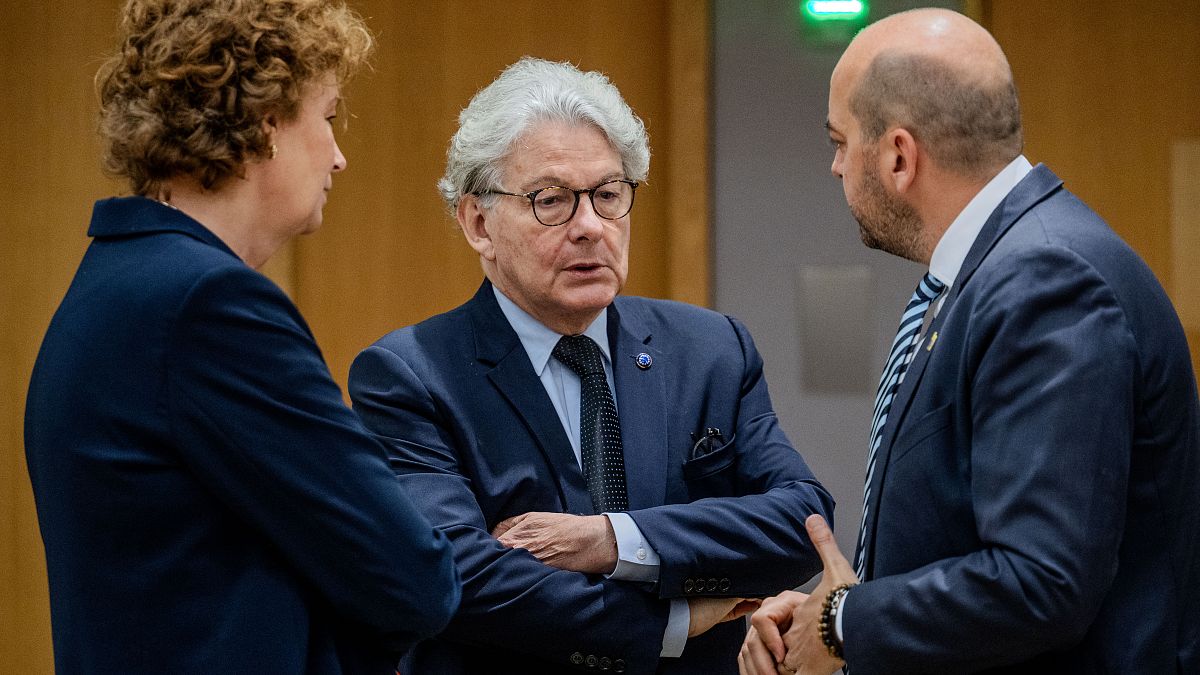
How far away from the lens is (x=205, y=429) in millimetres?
1337

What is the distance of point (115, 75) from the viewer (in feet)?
4.87

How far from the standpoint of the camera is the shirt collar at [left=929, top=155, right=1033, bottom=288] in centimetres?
165

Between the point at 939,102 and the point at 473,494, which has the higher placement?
the point at 939,102

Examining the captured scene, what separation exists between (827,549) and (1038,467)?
42 cm

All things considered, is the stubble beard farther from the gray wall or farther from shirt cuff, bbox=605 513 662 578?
the gray wall

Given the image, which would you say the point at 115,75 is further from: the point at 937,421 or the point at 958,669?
the point at 958,669

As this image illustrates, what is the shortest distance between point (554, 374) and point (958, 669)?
0.92 meters

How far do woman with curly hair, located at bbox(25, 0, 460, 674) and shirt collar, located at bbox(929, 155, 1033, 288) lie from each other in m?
0.75

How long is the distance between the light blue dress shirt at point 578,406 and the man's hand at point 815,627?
29 centimetres

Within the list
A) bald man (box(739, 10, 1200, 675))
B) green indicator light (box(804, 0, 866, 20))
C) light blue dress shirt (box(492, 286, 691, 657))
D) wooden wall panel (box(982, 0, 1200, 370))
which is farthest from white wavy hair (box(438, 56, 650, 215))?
wooden wall panel (box(982, 0, 1200, 370))

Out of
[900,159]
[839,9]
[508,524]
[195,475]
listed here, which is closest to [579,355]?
[508,524]

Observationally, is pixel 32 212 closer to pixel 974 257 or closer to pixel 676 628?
pixel 676 628

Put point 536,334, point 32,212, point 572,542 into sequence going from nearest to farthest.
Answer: point 572,542
point 536,334
point 32,212

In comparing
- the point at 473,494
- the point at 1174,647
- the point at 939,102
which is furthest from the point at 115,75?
the point at 1174,647
